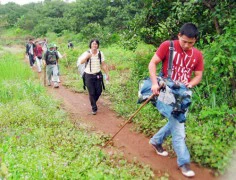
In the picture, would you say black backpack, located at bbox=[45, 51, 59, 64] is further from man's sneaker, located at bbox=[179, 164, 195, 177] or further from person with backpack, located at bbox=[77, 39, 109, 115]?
man's sneaker, located at bbox=[179, 164, 195, 177]

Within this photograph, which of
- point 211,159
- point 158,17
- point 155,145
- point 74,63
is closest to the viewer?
point 211,159

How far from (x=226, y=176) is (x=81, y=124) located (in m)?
3.31

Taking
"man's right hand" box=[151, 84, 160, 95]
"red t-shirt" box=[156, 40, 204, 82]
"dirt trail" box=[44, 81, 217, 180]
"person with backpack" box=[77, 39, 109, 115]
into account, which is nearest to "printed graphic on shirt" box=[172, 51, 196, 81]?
"red t-shirt" box=[156, 40, 204, 82]

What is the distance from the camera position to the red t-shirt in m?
3.96

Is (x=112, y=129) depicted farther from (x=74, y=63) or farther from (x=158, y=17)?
(x=74, y=63)

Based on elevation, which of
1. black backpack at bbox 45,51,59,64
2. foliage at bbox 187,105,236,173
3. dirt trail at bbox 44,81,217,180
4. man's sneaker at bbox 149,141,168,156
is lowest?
dirt trail at bbox 44,81,217,180

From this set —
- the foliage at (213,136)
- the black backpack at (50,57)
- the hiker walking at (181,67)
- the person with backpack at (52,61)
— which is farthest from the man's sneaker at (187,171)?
the black backpack at (50,57)

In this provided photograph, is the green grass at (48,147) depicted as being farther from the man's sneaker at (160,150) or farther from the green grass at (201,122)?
the green grass at (201,122)

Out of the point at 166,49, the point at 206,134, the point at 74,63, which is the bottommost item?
the point at 74,63

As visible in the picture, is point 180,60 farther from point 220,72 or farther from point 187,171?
point 220,72

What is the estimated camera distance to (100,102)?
8211 millimetres

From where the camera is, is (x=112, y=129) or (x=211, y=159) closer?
(x=211, y=159)

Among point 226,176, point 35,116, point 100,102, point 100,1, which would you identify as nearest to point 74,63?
point 100,102

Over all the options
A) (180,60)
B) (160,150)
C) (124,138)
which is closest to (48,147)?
(124,138)
